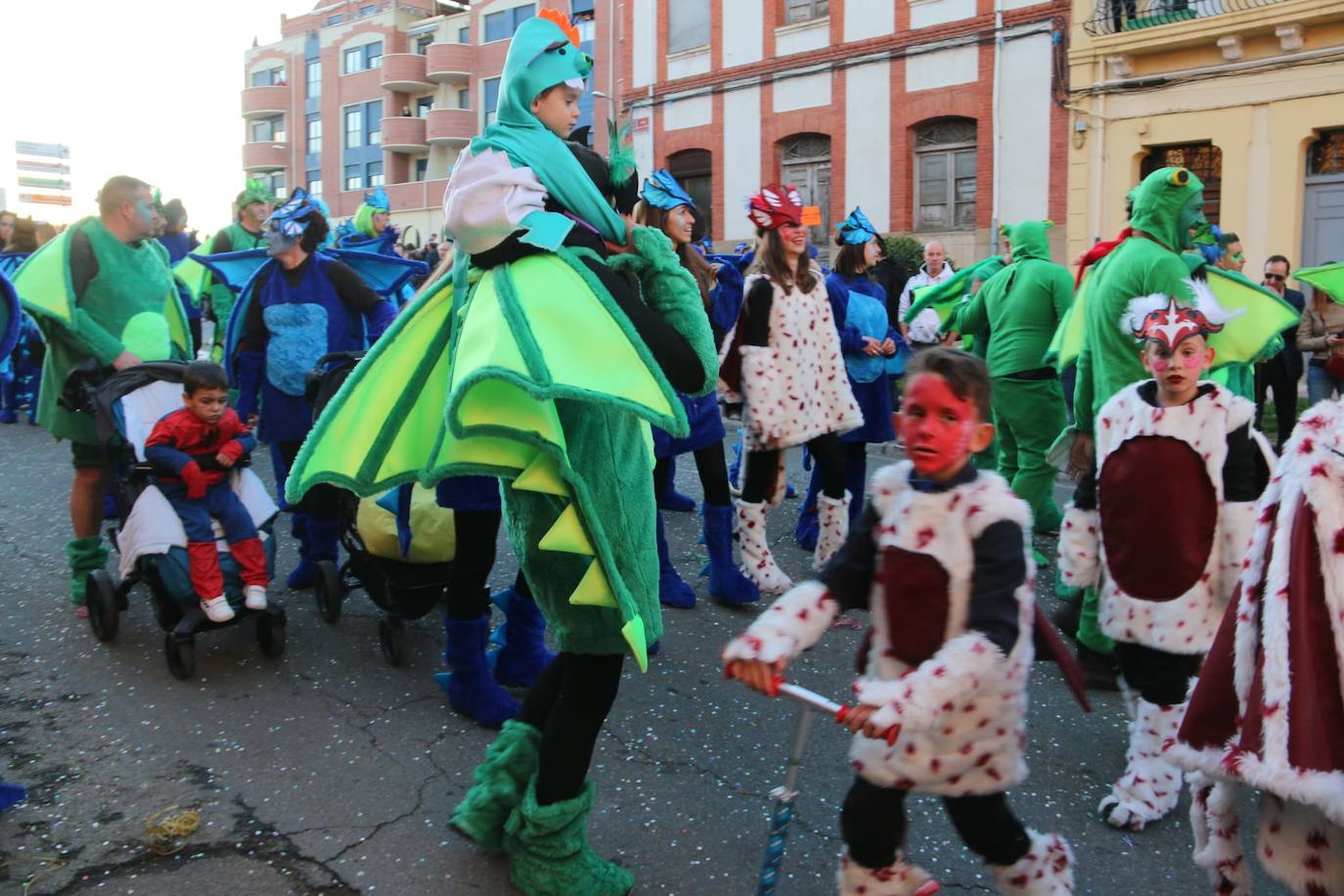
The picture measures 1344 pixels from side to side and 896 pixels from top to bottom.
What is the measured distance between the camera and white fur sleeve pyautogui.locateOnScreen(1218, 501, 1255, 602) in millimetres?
3586

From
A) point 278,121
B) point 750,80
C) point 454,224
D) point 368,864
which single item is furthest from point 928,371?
point 278,121

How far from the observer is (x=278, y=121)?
2203 inches

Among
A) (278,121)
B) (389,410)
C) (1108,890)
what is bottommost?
(1108,890)

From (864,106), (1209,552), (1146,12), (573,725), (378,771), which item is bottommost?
(378,771)

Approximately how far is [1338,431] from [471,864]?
2424 mm

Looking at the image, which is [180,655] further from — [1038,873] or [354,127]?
[354,127]

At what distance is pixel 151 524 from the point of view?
15.9 feet

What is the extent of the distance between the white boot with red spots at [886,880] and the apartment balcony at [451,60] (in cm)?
4620

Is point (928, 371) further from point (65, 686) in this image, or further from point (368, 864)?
point (65, 686)

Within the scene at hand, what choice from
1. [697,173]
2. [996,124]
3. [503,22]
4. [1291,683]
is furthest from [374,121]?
[1291,683]

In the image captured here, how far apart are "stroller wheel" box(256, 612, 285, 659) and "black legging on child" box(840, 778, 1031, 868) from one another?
10.1 feet

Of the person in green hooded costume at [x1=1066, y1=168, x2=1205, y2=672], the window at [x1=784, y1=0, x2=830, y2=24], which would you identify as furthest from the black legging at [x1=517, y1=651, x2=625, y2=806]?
the window at [x1=784, y1=0, x2=830, y2=24]

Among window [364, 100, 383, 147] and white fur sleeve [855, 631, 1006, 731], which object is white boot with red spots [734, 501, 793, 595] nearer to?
white fur sleeve [855, 631, 1006, 731]

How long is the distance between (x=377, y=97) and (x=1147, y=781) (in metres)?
50.6
